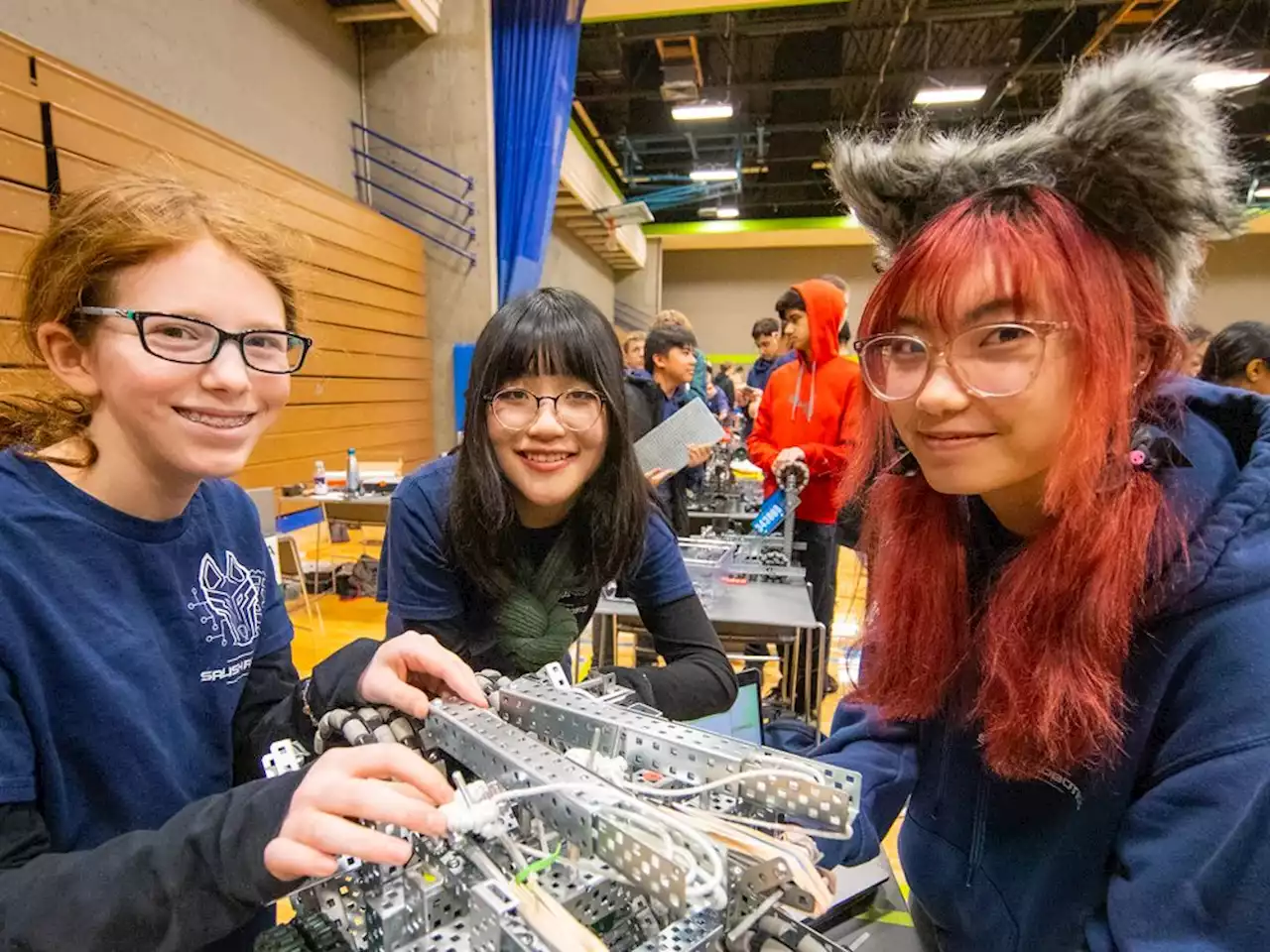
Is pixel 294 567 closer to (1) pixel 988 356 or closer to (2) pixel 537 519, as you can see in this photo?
(2) pixel 537 519

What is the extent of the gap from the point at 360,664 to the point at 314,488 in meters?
3.75

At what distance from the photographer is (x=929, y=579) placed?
0.91 metres

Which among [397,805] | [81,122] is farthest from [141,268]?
[81,122]

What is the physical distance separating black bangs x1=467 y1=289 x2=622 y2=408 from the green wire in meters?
0.81

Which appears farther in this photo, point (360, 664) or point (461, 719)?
point (360, 664)

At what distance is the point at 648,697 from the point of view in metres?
1.13

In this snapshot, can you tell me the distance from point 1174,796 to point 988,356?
0.46 metres

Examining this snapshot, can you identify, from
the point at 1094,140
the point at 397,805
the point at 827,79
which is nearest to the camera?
the point at 397,805

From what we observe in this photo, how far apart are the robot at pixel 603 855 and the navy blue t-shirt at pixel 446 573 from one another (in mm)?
599

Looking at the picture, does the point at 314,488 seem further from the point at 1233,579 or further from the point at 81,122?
the point at 1233,579

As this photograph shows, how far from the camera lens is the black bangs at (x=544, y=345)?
121cm

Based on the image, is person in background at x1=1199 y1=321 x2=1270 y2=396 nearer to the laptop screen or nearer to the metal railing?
the laptop screen

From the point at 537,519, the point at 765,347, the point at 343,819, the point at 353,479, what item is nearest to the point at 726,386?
the point at 765,347

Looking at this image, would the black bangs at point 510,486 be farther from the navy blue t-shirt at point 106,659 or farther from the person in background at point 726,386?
the person in background at point 726,386
